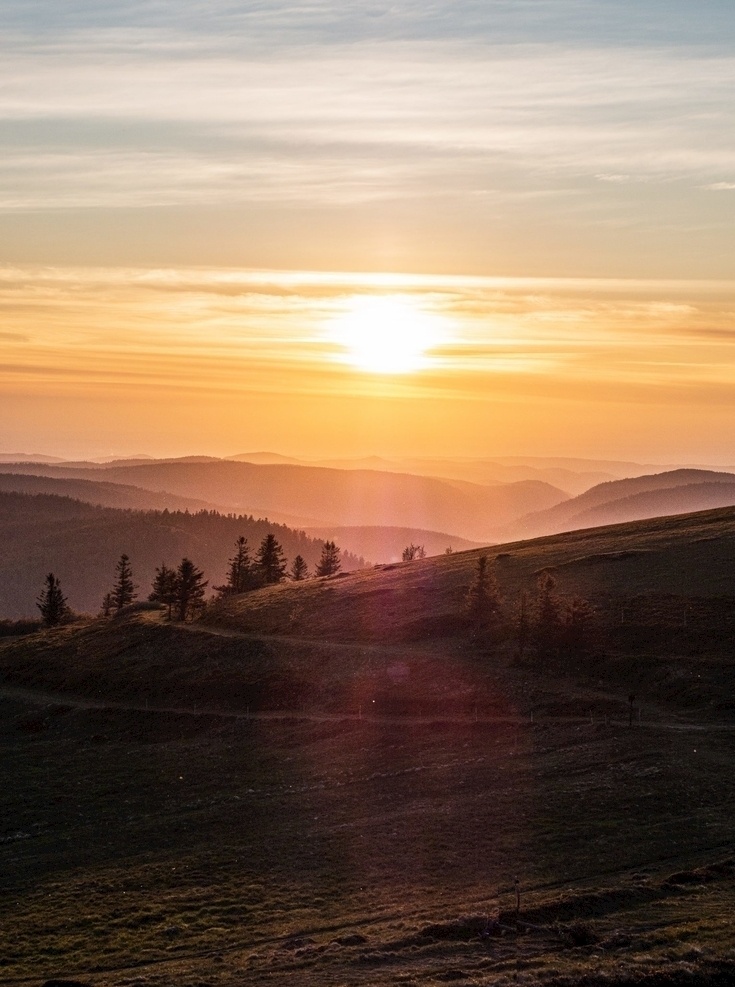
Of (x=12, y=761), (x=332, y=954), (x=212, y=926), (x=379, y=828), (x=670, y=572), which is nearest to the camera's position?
(x=332, y=954)

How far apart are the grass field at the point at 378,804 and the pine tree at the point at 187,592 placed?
14.7m

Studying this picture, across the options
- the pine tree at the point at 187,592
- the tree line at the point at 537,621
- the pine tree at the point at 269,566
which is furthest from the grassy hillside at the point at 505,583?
the pine tree at the point at 269,566

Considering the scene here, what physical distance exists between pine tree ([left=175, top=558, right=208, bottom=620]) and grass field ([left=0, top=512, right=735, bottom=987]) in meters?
14.7

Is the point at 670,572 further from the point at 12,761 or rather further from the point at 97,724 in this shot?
the point at 12,761

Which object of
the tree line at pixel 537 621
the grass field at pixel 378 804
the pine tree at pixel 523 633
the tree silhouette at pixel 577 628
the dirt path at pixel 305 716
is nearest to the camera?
the grass field at pixel 378 804

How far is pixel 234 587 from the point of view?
147 meters

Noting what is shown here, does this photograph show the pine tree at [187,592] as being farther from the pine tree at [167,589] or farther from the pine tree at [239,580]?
the pine tree at [239,580]

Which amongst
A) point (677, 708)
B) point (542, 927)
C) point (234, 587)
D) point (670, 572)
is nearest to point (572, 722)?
point (677, 708)

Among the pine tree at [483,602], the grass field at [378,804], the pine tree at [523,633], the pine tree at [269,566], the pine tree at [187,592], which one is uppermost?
the pine tree at [269,566]

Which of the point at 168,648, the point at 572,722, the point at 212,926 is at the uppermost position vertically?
the point at 168,648

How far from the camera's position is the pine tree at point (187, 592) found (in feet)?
426

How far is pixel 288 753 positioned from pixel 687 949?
43.2m

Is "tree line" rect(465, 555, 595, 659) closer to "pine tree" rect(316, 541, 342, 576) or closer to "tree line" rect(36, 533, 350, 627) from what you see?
"tree line" rect(36, 533, 350, 627)

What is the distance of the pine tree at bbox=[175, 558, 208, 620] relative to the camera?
129750 millimetres
